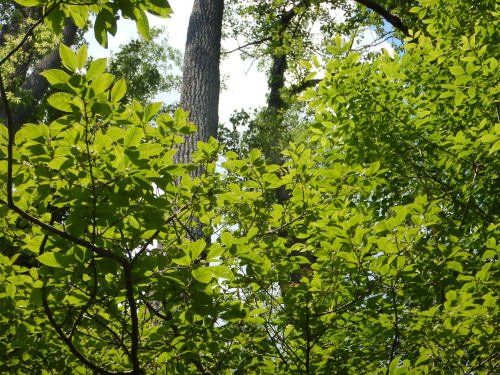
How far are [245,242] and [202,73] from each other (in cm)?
334

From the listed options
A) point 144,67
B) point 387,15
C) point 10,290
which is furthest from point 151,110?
point 144,67

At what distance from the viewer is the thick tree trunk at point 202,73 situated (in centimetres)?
447

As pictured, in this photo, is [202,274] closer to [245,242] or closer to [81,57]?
[245,242]

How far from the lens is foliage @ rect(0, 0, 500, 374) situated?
1487 millimetres

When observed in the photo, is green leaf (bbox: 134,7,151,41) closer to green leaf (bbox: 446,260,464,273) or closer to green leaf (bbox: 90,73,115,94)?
green leaf (bbox: 90,73,115,94)

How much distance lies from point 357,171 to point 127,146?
4.13 feet

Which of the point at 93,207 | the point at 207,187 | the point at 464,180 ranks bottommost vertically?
the point at 93,207

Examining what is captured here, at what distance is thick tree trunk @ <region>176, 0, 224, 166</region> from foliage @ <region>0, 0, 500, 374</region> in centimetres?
153

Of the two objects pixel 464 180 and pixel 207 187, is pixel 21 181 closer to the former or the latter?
pixel 207 187

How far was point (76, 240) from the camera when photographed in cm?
139

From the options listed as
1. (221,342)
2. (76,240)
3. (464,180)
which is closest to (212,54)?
(464,180)

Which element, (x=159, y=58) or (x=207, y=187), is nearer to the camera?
(x=207, y=187)

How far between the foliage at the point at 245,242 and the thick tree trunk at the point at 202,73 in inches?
60.3

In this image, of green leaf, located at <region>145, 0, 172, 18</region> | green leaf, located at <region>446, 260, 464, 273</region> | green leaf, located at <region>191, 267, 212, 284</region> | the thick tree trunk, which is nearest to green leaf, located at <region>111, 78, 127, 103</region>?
green leaf, located at <region>145, 0, 172, 18</region>
